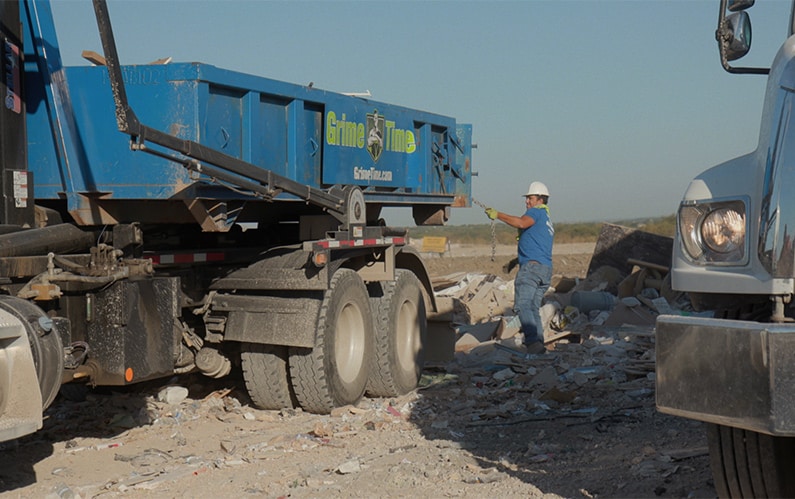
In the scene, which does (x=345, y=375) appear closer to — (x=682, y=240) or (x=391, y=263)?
(x=391, y=263)

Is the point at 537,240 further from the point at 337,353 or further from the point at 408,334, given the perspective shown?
the point at 337,353

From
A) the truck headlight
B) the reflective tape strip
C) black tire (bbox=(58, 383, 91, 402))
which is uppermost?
the truck headlight

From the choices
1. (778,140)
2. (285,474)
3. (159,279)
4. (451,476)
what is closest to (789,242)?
(778,140)

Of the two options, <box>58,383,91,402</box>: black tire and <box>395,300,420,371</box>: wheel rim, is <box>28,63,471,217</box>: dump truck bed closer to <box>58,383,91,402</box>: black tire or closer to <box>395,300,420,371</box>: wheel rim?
<box>395,300,420,371</box>: wheel rim

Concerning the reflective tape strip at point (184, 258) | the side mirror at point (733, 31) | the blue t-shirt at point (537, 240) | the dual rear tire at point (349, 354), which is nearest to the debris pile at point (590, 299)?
the dual rear tire at point (349, 354)

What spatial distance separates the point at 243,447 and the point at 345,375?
Answer: 1614mm

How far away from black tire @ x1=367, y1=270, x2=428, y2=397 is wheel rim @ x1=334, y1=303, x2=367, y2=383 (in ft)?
1.26

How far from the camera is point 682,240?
13.9 feet

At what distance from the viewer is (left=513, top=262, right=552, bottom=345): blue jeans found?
36.1ft

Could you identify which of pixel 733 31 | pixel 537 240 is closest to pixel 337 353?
pixel 537 240

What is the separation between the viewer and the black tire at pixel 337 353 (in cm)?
789

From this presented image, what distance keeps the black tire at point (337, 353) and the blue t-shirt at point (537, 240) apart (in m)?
2.94

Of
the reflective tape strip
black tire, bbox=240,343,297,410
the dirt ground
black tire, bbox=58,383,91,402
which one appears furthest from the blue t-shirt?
black tire, bbox=58,383,91,402

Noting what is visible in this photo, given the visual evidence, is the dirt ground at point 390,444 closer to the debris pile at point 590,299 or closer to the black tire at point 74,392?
the black tire at point 74,392
